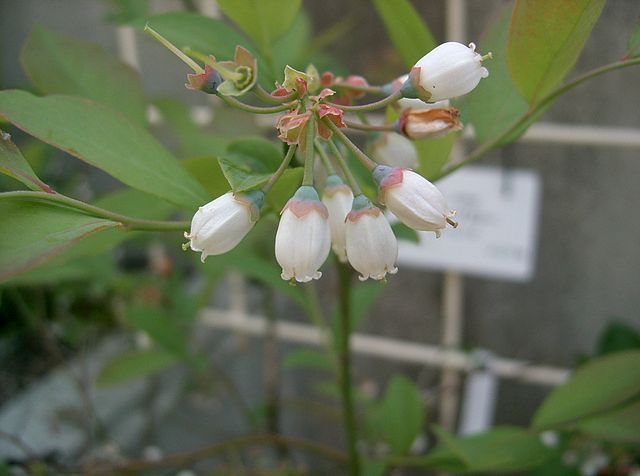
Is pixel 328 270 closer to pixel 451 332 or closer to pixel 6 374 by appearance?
pixel 451 332

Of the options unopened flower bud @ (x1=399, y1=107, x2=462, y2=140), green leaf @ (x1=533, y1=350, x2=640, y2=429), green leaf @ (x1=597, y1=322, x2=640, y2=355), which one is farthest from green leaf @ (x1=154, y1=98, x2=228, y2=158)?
green leaf @ (x1=597, y1=322, x2=640, y2=355)

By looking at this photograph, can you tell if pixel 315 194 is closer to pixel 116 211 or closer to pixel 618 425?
pixel 116 211

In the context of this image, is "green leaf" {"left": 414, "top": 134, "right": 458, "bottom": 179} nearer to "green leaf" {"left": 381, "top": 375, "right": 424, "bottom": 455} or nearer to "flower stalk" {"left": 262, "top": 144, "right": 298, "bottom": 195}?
"flower stalk" {"left": 262, "top": 144, "right": 298, "bottom": 195}

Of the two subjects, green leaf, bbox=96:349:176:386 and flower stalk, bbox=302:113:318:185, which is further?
green leaf, bbox=96:349:176:386

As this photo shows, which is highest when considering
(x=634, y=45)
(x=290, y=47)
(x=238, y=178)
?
(x=290, y=47)

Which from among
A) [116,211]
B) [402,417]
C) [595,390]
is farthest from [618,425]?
[116,211]

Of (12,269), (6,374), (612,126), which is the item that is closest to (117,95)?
(12,269)
